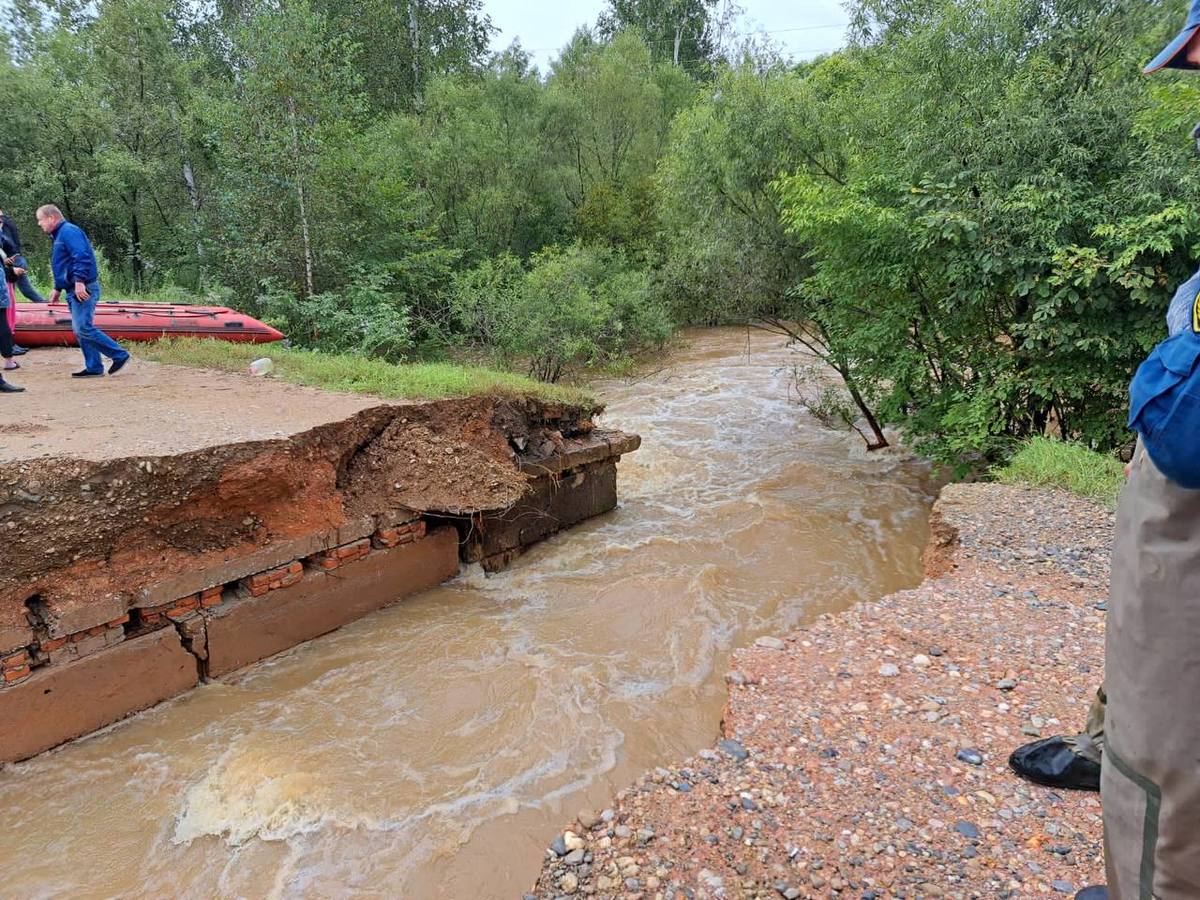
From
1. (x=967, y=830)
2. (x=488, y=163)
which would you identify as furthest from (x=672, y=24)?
(x=967, y=830)

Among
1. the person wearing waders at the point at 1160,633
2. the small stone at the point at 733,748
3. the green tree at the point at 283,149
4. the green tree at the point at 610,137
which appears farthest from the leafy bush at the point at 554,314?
the person wearing waders at the point at 1160,633

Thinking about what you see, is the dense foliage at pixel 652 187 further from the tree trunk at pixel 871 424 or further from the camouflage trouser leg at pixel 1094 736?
the camouflage trouser leg at pixel 1094 736

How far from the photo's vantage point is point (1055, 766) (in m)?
3.09

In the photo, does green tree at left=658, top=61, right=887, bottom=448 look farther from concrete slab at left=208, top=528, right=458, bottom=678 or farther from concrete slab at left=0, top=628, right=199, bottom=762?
concrete slab at left=0, top=628, right=199, bottom=762

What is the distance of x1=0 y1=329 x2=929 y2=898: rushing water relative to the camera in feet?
11.6

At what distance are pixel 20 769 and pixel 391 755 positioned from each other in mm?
2198

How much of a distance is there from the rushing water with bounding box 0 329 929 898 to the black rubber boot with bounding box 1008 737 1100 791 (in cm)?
178

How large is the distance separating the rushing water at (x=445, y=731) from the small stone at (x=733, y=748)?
1.99ft

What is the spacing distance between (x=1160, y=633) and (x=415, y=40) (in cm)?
2677

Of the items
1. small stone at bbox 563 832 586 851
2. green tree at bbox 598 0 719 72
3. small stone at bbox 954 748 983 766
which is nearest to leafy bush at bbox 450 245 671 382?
small stone at bbox 954 748 983 766

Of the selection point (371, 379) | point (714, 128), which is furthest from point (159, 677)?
point (714, 128)

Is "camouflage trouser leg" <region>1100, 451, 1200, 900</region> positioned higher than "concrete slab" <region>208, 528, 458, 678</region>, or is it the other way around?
"camouflage trouser leg" <region>1100, 451, 1200, 900</region>

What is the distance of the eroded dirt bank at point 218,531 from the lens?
4.23 m

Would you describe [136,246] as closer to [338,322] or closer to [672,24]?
[338,322]
